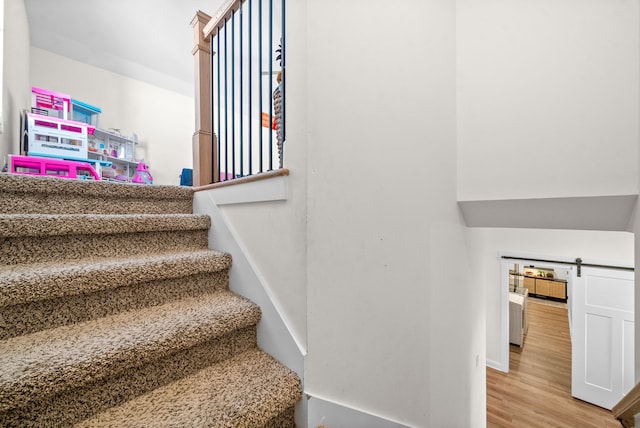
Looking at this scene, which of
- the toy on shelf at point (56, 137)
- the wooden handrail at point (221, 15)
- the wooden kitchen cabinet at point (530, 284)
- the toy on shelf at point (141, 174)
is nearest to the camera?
the wooden handrail at point (221, 15)

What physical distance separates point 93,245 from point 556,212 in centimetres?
189

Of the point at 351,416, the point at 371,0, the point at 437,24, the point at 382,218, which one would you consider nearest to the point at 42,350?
the point at 351,416

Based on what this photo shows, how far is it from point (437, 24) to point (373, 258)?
915mm

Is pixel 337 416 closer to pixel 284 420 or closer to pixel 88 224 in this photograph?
pixel 284 420

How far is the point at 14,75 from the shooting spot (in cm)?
233

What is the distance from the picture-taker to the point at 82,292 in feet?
3.05

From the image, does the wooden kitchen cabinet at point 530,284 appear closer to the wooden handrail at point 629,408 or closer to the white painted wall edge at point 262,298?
the wooden handrail at point 629,408

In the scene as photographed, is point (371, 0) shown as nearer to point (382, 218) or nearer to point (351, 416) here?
point (382, 218)

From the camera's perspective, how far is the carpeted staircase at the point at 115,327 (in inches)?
28.8

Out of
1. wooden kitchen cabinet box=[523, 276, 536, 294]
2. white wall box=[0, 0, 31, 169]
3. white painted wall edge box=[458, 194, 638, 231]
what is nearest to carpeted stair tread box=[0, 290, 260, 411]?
white painted wall edge box=[458, 194, 638, 231]

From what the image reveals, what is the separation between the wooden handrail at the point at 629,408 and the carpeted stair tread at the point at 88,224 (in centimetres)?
171

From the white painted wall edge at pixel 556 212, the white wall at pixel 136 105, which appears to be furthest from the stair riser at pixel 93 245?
the white wall at pixel 136 105

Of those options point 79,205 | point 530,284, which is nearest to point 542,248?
point 79,205

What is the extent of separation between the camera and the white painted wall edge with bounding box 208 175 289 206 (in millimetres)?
1057
